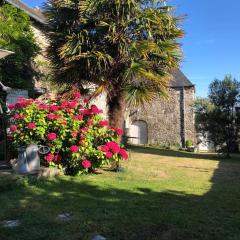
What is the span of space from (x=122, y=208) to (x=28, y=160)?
296 cm

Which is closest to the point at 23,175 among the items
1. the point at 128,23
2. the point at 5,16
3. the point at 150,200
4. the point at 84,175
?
the point at 84,175

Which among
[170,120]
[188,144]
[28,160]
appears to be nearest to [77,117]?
[28,160]

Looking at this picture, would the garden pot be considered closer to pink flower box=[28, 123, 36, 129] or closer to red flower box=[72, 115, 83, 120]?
pink flower box=[28, 123, 36, 129]

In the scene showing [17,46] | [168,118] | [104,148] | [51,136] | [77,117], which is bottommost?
[104,148]

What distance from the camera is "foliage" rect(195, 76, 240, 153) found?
20.6 metres

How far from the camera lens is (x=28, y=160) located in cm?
800

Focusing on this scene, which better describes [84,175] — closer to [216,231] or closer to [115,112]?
[115,112]

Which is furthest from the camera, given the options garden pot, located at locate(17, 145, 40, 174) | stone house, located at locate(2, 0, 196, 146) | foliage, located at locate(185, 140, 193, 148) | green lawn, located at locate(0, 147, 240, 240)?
stone house, located at locate(2, 0, 196, 146)

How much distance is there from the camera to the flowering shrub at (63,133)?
8.41 m

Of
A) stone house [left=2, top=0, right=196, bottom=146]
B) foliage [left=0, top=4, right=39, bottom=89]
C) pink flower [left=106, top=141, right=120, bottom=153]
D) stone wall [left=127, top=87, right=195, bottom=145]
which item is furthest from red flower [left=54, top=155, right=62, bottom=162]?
stone wall [left=127, top=87, right=195, bottom=145]

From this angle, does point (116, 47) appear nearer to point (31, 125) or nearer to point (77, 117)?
point (77, 117)

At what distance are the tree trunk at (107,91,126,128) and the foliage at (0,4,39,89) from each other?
3.91m

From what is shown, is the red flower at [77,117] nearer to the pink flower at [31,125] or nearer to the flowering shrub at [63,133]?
the flowering shrub at [63,133]

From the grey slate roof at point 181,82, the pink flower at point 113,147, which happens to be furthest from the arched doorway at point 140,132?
the pink flower at point 113,147
